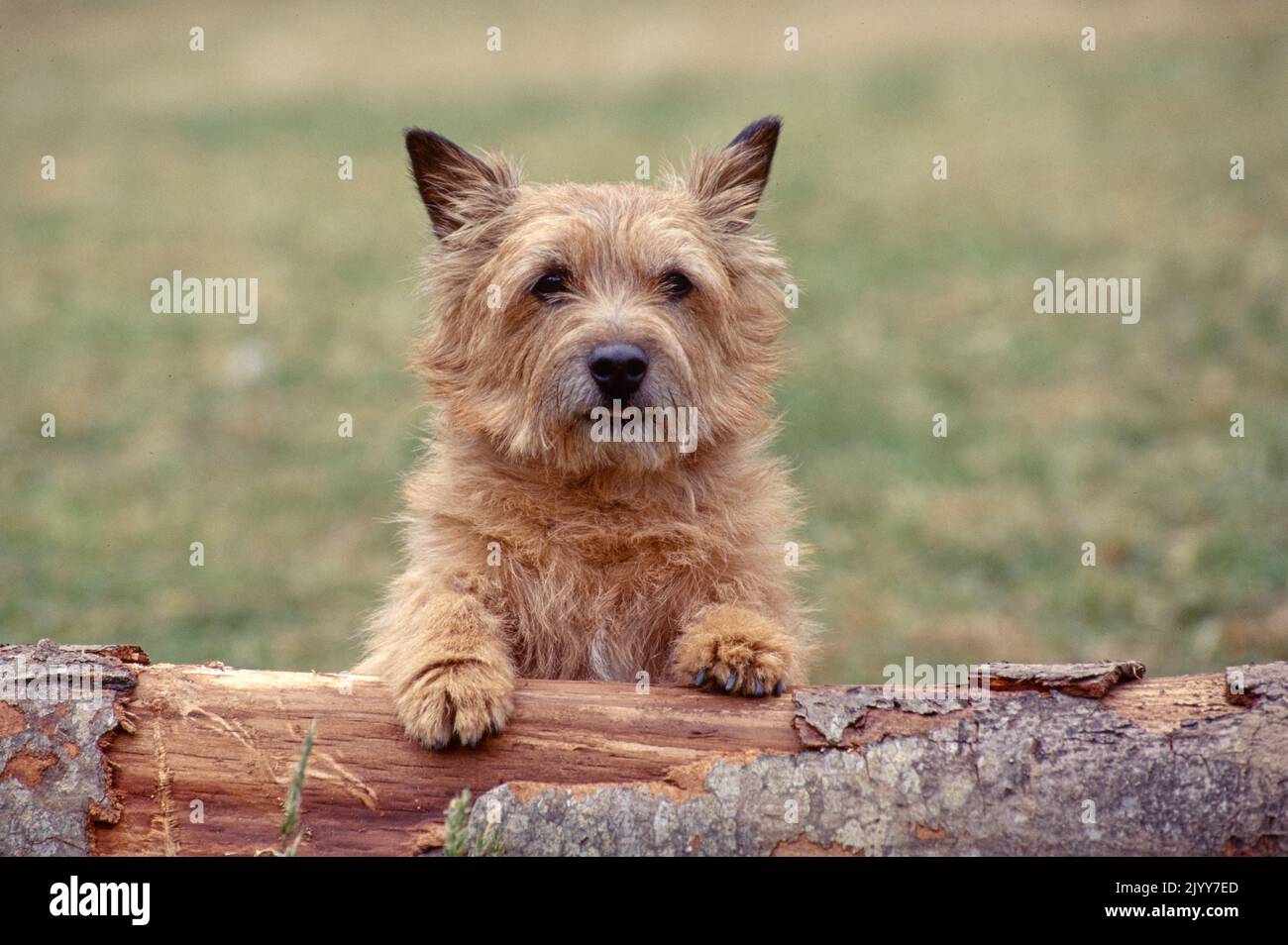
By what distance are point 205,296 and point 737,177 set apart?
34.0 ft

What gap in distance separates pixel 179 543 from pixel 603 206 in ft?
18.1

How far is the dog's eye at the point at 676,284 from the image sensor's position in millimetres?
5629

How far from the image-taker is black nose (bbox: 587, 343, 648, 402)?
5.18 metres

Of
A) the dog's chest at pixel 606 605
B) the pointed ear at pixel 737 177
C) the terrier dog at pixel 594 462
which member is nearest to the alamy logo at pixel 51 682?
the terrier dog at pixel 594 462

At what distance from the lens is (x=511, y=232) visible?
586cm

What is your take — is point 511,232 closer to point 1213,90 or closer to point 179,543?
point 179,543

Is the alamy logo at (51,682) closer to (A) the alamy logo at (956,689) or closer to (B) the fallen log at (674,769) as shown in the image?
(B) the fallen log at (674,769)

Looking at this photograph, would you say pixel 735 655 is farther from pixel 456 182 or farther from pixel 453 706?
pixel 456 182

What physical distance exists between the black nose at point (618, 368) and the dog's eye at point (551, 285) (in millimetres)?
476

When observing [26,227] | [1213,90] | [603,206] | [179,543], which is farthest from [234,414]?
[1213,90]

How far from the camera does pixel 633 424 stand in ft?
17.3

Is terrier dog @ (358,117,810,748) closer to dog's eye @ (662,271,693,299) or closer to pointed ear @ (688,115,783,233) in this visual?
dog's eye @ (662,271,693,299)

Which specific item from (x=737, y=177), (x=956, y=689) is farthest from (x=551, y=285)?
(x=956, y=689)
